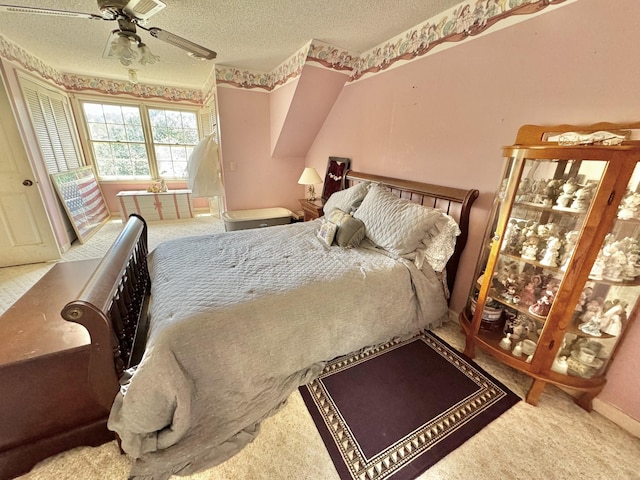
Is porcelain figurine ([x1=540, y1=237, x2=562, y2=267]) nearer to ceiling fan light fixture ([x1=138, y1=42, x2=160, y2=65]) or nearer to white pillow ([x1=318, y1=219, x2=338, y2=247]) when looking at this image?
white pillow ([x1=318, y1=219, x2=338, y2=247])

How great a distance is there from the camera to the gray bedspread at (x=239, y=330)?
109 cm

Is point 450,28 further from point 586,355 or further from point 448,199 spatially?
point 586,355

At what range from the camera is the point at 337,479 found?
1.10 m

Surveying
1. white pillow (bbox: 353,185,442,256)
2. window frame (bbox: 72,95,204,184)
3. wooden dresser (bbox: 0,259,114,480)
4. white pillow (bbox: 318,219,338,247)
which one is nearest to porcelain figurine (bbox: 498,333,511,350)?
white pillow (bbox: 353,185,442,256)

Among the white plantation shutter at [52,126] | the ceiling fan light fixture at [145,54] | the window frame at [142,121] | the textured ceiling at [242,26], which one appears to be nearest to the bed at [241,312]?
the ceiling fan light fixture at [145,54]

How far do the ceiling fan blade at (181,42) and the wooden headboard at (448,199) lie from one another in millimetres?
1793

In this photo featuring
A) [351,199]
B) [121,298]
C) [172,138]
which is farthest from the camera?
[172,138]

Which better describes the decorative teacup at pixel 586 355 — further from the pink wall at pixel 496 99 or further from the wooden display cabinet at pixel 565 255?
the pink wall at pixel 496 99

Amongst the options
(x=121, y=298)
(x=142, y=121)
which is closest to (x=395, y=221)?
(x=121, y=298)

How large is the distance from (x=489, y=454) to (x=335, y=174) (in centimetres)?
284

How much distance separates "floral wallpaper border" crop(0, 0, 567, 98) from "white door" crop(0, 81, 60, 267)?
0.78m

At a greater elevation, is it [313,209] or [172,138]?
[172,138]

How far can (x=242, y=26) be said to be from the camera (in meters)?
2.15

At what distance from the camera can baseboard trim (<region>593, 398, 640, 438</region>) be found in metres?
1.31
